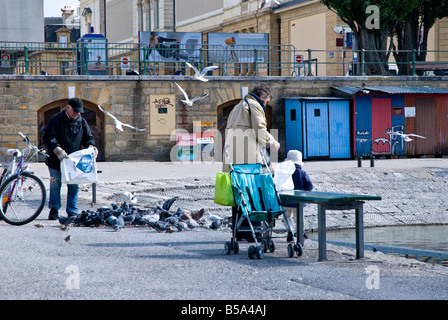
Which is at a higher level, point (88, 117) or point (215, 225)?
point (88, 117)

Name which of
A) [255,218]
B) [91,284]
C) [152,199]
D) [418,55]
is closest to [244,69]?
[418,55]

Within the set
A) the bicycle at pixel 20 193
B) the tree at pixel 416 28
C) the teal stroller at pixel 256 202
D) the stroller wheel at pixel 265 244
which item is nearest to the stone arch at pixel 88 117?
the tree at pixel 416 28

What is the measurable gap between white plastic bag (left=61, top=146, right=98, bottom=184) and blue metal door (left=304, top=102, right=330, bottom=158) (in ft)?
57.5

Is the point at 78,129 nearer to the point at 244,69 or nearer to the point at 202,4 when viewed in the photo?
the point at 244,69

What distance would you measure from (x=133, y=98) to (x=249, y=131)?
19034 mm

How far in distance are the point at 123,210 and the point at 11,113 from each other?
52.8ft

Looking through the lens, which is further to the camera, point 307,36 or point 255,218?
point 307,36

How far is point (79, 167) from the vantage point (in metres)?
10.6

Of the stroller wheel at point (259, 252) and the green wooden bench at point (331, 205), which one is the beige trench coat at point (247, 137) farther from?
the stroller wheel at point (259, 252)

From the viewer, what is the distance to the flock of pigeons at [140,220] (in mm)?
10711

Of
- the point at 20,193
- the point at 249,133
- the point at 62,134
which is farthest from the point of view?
the point at 62,134

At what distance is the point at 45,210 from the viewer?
12516mm

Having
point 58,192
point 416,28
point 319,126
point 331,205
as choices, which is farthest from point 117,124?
point 331,205

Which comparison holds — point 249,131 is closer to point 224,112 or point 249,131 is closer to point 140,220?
point 140,220
